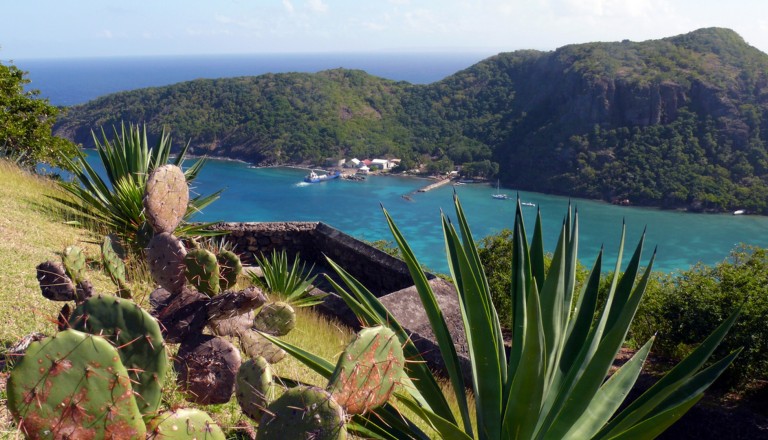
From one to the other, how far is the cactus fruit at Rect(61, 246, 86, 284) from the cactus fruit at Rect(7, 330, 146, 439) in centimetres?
134

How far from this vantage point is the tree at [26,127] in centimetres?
913

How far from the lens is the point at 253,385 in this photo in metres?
2.25

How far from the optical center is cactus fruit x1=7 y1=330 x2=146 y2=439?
1.52 metres

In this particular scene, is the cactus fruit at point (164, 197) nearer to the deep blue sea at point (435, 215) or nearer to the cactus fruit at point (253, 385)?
the cactus fruit at point (253, 385)

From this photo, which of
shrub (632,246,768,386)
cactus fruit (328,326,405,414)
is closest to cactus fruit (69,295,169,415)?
cactus fruit (328,326,405,414)

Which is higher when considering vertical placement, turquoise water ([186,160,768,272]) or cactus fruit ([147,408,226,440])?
cactus fruit ([147,408,226,440])

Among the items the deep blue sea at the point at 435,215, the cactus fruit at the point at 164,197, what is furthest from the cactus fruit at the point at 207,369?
the deep blue sea at the point at 435,215

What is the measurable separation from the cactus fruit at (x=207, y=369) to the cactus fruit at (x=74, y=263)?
29.7 inches

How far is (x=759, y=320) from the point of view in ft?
18.2

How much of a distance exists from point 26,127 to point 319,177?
44976 mm

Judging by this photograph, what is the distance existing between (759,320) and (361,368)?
5206 mm

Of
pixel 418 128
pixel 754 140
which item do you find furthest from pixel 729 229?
pixel 418 128

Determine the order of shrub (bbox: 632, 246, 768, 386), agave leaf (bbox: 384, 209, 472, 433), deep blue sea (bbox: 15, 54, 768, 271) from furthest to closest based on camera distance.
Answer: deep blue sea (bbox: 15, 54, 768, 271) → shrub (bbox: 632, 246, 768, 386) → agave leaf (bbox: 384, 209, 472, 433)

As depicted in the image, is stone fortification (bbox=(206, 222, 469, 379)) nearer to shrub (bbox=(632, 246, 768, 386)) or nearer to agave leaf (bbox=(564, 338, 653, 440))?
agave leaf (bbox=(564, 338, 653, 440))
